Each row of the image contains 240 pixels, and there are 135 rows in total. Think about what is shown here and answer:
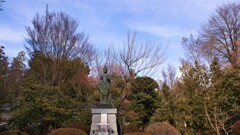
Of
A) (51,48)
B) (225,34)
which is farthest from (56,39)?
(225,34)

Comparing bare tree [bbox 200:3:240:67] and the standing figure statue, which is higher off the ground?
bare tree [bbox 200:3:240:67]

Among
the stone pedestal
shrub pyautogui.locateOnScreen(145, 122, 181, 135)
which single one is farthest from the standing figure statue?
shrub pyautogui.locateOnScreen(145, 122, 181, 135)

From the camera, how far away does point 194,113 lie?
1414 centimetres

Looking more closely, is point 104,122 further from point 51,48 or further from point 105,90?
point 51,48

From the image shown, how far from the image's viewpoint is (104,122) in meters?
10.8

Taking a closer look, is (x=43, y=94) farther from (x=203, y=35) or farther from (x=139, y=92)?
(x=203, y=35)

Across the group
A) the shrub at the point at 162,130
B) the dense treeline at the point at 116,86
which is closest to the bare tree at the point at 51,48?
the dense treeline at the point at 116,86

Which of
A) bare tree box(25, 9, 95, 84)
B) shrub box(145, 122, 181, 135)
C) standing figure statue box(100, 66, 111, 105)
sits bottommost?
shrub box(145, 122, 181, 135)

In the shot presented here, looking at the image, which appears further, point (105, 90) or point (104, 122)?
point (105, 90)

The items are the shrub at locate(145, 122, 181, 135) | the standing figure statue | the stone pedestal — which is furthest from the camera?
the shrub at locate(145, 122, 181, 135)

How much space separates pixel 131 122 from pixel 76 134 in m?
7.01

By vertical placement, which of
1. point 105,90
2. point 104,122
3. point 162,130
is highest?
point 105,90

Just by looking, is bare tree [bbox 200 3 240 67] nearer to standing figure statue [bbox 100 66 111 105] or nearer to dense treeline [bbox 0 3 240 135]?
dense treeline [bbox 0 3 240 135]

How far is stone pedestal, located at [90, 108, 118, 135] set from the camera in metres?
10.6
